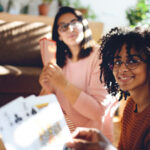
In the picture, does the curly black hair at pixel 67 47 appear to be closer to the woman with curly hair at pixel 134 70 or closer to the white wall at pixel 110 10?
the woman with curly hair at pixel 134 70

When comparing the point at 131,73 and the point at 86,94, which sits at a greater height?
the point at 131,73

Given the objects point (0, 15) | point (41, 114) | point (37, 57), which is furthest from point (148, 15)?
point (41, 114)

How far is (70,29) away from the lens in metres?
1.33

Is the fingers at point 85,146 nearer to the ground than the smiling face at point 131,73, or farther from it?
nearer to the ground

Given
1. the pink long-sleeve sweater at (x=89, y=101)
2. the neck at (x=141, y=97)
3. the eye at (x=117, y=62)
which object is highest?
the eye at (x=117, y=62)

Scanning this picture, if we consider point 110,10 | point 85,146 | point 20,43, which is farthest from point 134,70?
point 110,10

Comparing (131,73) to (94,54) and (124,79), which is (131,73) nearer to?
(124,79)

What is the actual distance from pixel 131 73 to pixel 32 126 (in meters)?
0.41

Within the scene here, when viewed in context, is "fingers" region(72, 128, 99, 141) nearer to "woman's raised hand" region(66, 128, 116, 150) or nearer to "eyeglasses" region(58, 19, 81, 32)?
"woman's raised hand" region(66, 128, 116, 150)

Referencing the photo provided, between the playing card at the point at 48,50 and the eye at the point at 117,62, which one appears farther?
the playing card at the point at 48,50

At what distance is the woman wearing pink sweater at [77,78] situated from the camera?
106 centimetres

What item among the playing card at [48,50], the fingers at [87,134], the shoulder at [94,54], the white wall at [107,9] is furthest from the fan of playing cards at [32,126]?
the white wall at [107,9]

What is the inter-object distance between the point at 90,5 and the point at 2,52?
1752 millimetres

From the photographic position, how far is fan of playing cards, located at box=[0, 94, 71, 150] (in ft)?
1.78
